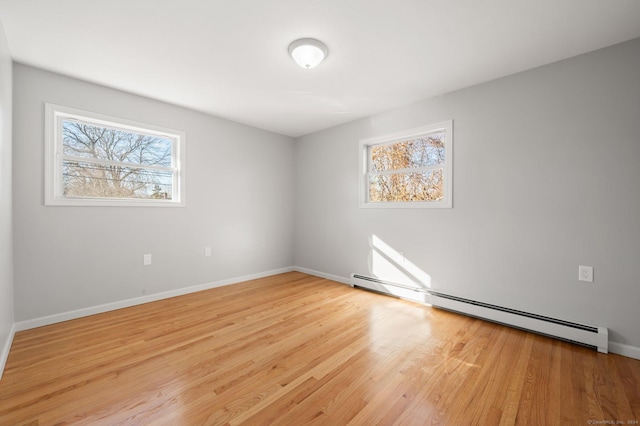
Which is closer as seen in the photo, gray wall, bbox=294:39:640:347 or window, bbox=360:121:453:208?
gray wall, bbox=294:39:640:347

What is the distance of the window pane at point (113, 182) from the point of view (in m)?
2.85

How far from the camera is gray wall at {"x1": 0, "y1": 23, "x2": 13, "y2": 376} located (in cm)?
Result: 193

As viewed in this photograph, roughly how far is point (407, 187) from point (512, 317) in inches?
71.5

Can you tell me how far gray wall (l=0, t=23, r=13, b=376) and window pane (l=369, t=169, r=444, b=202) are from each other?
12.2 ft

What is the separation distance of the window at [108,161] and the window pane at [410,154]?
2755mm

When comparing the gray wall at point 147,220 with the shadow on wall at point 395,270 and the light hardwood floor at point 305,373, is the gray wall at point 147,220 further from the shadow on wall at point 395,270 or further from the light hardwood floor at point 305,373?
the shadow on wall at point 395,270

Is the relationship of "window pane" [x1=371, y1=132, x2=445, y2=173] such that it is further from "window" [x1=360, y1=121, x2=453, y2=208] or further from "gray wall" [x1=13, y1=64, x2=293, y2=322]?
"gray wall" [x1=13, y1=64, x2=293, y2=322]

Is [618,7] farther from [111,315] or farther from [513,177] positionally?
[111,315]

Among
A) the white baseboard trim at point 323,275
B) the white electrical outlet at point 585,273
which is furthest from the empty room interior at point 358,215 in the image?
the white baseboard trim at point 323,275

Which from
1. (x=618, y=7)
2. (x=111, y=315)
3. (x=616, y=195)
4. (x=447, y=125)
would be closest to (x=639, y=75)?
(x=618, y=7)

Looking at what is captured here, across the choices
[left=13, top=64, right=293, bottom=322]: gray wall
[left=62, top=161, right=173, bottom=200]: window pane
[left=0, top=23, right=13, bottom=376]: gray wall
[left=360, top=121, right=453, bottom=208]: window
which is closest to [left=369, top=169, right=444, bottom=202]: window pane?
[left=360, top=121, right=453, bottom=208]: window

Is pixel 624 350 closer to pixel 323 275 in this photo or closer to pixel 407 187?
pixel 407 187

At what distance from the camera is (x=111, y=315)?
284 centimetres

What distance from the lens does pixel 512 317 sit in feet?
8.34
